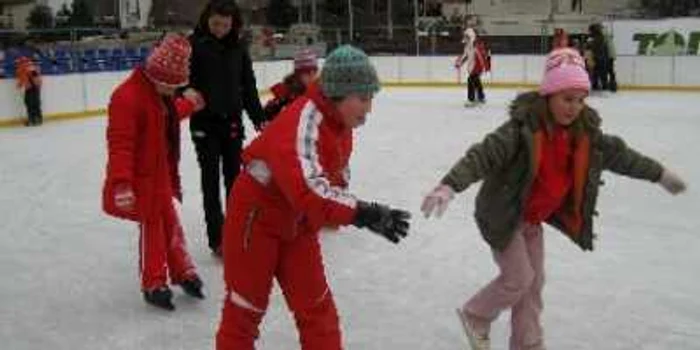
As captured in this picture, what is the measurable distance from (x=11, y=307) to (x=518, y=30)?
20.5 m

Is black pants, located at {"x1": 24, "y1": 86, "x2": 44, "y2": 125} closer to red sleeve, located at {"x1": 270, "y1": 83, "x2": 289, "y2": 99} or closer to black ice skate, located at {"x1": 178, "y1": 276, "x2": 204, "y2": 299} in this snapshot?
red sleeve, located at {"x1": 270, "y1": 83, "x2": 289, "y2": 99}

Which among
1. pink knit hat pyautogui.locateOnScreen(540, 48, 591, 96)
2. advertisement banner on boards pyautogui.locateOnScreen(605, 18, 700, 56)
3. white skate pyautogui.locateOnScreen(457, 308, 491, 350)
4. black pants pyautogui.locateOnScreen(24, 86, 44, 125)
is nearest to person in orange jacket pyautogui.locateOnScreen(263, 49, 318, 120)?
white skate pyautogui.locateOnScreen(457, 308, 491, 350)

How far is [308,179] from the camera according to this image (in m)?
2.22

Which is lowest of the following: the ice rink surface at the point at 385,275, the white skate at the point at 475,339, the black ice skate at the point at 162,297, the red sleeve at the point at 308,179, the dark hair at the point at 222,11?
the ice rink surface at the point at 385,275

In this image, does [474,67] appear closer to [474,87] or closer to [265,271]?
[474,87]

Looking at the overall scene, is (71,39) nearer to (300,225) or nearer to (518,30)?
(518,30)

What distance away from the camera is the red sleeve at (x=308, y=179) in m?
2.22

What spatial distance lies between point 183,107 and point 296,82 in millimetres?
1056

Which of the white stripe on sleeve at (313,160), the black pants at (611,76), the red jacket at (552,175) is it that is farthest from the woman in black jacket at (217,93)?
the black pants at (611,76)

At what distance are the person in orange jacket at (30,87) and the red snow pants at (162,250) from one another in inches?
339

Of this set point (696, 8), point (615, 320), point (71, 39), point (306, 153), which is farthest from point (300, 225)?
point (696, 8)

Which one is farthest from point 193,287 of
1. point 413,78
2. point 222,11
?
point 413,78

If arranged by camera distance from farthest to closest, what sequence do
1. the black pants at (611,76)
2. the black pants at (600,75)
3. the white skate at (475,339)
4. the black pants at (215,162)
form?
the black pants at (611,76)
the black pants at (600,75)
the black pants at (215,162)
the white skate at (475,339)

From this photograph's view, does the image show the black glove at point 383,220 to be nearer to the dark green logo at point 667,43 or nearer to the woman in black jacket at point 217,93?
the woman in black jacket at point 217,93
